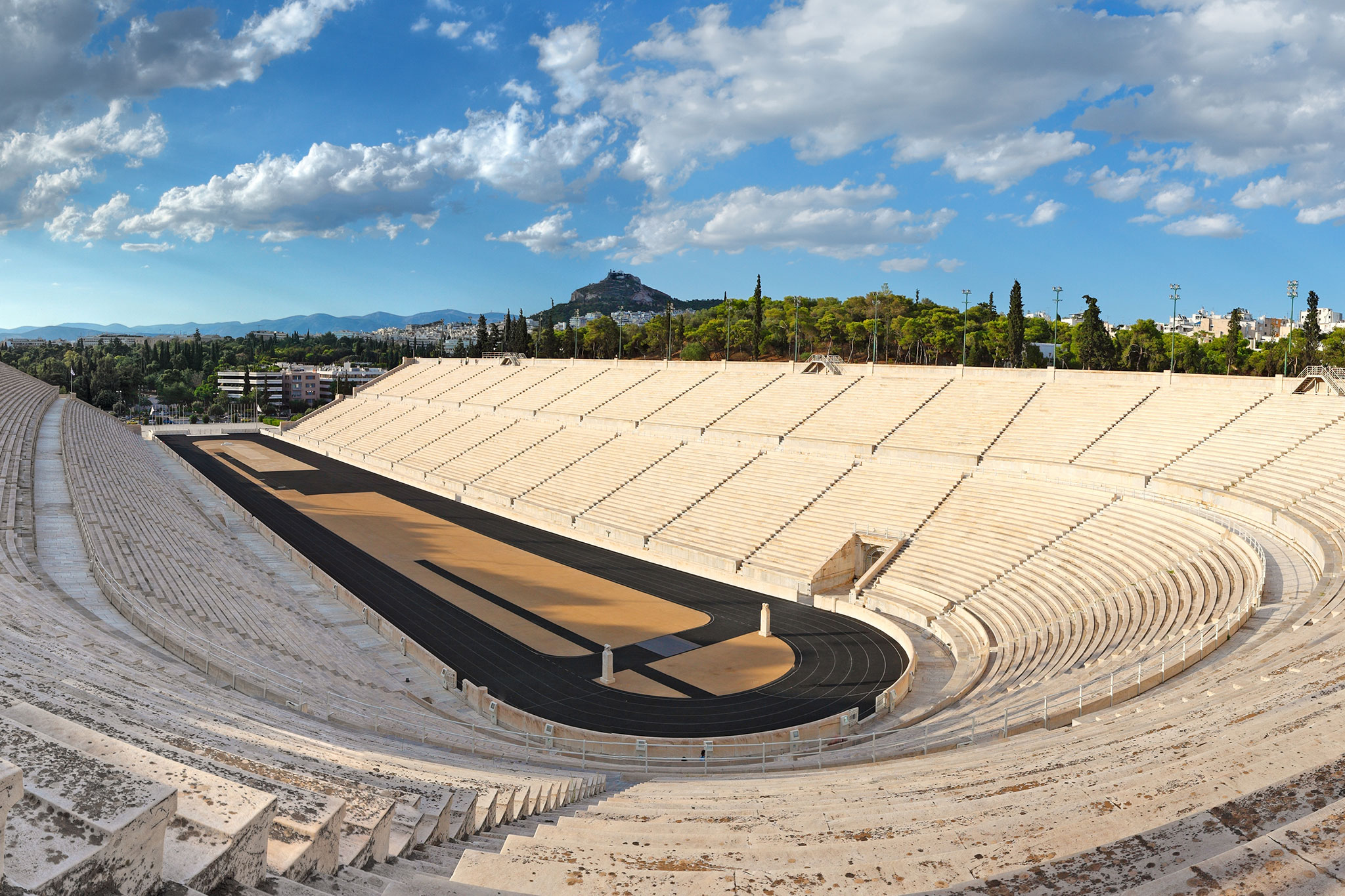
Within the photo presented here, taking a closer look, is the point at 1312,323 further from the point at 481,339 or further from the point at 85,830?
the point at 481,339

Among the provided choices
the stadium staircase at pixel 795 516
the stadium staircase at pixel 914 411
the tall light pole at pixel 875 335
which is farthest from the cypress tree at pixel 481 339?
the stadium staircase at pixel 795 516

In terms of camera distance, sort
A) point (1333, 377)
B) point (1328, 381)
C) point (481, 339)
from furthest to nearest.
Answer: point (481, 339)
point (1333, 377)
point (1328, 381)

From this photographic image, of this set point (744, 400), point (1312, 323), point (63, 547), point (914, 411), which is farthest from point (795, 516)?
point (1312, 323)

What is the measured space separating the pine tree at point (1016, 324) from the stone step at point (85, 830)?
51.8 meters

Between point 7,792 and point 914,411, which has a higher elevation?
point 914,411

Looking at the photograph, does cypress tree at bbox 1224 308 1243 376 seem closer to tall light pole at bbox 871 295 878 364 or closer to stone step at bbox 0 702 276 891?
tall light pole at bbox 871 295 878 364

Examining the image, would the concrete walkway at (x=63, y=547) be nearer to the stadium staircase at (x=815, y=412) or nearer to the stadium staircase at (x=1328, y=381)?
the stadium staircase at (x=815, y=412)

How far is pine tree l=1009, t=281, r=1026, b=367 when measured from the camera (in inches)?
1909

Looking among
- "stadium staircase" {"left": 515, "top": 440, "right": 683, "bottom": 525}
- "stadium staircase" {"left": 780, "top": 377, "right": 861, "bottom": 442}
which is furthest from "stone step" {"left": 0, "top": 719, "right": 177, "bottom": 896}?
"stadium staircase" {"left": 780, "top": 377, "right": 861, "bottom": 442}

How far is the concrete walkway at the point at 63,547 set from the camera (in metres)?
13.7

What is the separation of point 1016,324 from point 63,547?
50301 millimetres

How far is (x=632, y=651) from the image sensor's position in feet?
62.0

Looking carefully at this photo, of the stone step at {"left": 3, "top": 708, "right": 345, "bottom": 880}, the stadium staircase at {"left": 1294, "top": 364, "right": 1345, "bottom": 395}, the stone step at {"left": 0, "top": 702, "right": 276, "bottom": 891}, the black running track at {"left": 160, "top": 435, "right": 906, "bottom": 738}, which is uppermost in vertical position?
the stadium staircase at {"left": 1294, "top": 364, "right": 1345, "bottom": 395}

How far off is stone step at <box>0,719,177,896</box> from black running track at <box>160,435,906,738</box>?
508 inches
